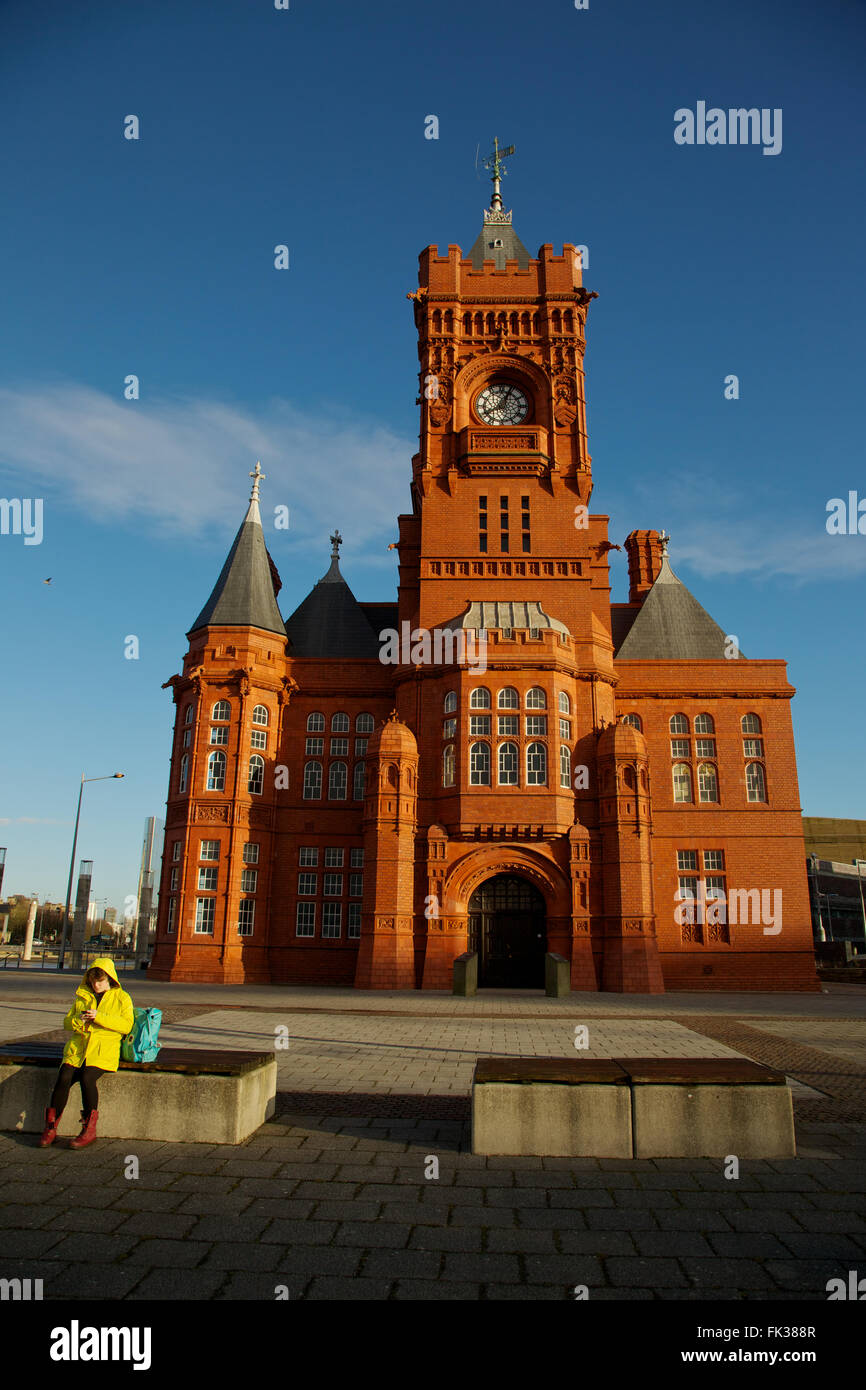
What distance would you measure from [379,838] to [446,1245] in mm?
26735

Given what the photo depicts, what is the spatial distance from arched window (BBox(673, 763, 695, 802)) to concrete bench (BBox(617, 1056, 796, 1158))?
101 feet

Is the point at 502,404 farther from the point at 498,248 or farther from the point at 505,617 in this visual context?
the point at 505,617

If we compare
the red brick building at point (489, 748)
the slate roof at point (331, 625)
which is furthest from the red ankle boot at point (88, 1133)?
the slate roof at point (331, 625)

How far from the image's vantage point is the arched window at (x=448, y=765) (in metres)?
33.5

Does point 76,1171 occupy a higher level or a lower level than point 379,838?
lower

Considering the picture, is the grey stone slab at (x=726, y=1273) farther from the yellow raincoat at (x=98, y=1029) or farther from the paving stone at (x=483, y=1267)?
the yellow raincoat at (x=98, y=1029)

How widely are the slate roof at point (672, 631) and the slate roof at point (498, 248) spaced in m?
17.6

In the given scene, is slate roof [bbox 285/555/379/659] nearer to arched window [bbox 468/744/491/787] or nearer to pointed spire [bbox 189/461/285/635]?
pointed spire [bbox 189/461/285/635]

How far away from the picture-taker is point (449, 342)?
40406 mm

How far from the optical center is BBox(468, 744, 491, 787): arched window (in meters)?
32.8

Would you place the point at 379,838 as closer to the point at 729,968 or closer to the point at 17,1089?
the point at 729,968

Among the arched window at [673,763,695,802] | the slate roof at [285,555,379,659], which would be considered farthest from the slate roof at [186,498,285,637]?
the arched window at [673,763,695,802]
